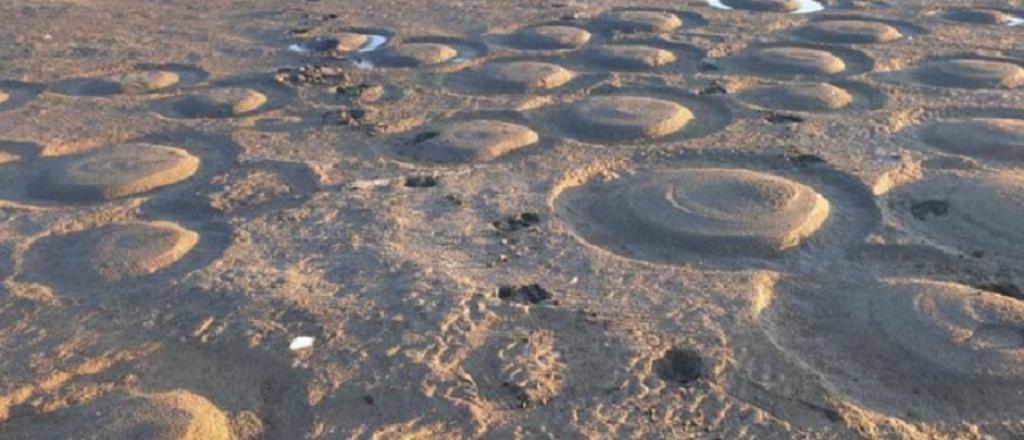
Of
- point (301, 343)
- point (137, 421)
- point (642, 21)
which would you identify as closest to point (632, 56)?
point (642, 21)

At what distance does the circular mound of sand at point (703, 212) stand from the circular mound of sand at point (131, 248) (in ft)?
5.57

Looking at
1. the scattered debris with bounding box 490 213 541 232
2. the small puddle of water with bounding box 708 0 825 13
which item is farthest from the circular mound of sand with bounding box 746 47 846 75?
the scattered debris with bounding box 490 213 541 232

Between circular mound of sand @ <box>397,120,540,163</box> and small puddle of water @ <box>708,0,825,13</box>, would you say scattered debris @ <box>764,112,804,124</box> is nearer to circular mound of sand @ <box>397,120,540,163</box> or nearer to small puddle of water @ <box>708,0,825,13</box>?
circular mound of sand @ <box>397,120,540,163</box>

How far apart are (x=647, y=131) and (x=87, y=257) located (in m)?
3.03

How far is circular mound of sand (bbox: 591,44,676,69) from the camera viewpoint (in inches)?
274

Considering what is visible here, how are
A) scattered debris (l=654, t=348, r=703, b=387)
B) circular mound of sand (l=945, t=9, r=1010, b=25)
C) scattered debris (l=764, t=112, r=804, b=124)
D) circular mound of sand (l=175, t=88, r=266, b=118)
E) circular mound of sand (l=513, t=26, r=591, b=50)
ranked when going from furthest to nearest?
circular mound of sand (l=945, t=9, r=1010, b=25)
circular mound of sand (l=513, t=26, r=591, b=50)
circular mound of sand (l=175, t=88, r=266, b=118)
scattered debris (l=764, t=112, r=804, b=124)
scattered debris (l=654, t=348, r=703, b=387)

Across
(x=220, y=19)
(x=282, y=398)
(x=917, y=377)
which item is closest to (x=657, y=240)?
(x=917, y=377)

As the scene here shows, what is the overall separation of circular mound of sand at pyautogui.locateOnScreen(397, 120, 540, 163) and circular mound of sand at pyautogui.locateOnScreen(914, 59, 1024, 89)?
3.09m

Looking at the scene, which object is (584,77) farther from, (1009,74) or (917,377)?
(917,377)

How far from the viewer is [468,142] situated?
513 centimetres

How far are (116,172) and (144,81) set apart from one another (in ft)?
6.56

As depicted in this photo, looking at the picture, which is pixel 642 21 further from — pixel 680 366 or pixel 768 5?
pixel 680 366

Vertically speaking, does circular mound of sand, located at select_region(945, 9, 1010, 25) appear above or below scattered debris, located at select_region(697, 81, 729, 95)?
below

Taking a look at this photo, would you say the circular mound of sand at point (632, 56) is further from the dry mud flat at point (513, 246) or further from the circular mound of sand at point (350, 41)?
the circular mound of sand at point (350, 41)
